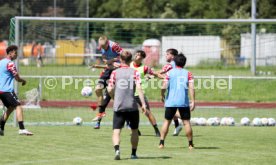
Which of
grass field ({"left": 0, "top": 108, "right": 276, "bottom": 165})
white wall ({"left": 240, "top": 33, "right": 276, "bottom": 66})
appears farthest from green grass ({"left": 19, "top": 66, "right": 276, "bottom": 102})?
grass field ({"left": 0, "top": 108, "right": 276, "bottom": 165})

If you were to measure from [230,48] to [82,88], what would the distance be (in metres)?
10.4

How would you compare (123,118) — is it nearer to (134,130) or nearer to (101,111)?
(134,130)

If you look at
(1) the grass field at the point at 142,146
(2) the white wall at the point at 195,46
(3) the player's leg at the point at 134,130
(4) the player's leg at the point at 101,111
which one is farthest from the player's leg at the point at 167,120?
(2) the white wall at the point at 195,46

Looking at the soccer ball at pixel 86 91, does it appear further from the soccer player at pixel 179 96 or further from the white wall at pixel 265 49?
the soccer player at pixel 179 96

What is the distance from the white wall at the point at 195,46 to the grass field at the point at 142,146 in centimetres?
843

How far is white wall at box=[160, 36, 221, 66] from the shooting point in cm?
2938

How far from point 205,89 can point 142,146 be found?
47.9 feet

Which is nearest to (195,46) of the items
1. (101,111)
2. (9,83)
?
(101,111)

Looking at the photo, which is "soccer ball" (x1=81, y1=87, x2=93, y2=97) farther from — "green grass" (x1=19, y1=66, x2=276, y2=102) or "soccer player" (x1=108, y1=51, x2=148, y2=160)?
"soccer player" (x1=108, y1=51, x2=148, y2=160)

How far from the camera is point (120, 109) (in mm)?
13508

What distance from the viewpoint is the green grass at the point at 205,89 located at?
28828mm

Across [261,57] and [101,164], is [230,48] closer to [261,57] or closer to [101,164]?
[261,57]

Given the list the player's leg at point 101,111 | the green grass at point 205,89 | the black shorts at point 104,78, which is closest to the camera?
the player's leg at point 101,111

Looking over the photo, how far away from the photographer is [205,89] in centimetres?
3005
